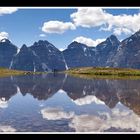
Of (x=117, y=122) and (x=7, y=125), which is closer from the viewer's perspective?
(x=7, y=125)

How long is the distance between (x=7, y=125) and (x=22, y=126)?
1139 mm

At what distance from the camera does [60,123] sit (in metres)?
22.0
